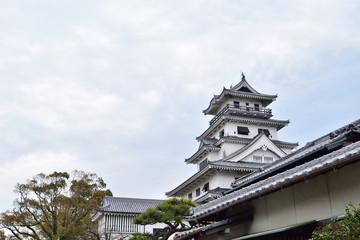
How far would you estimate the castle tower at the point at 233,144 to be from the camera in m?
36.7

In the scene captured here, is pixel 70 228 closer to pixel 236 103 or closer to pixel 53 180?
pixel 53 180

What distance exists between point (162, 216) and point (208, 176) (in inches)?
782

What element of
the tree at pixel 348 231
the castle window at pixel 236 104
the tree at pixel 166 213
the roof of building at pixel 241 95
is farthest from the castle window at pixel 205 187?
the tree at pixel 348 231

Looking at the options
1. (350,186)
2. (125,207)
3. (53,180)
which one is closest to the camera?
(350,186)

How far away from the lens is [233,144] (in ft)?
133

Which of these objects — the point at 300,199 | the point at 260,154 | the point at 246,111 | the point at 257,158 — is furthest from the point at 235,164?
the point at 300,199

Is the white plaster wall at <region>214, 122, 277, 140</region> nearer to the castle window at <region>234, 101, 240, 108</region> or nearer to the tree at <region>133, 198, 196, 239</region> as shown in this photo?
the castle window at <region>234, 101, 240, 108</region>

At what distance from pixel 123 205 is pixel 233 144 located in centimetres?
1402

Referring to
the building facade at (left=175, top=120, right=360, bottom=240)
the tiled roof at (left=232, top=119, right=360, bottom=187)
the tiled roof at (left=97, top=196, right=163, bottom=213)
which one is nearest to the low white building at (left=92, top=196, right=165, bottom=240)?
the tiled roof at (left=97, top=196, right=163, bottom=213)

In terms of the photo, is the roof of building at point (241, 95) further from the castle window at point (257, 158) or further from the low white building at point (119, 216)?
the low white building at point (119, 216)

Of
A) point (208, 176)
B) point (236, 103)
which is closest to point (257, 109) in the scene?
point (236, 103)

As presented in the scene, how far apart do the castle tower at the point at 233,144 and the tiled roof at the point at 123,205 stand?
12.0 feet

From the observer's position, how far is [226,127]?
41.9 meters

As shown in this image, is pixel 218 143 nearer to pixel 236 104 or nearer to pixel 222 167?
pixel 222 167
